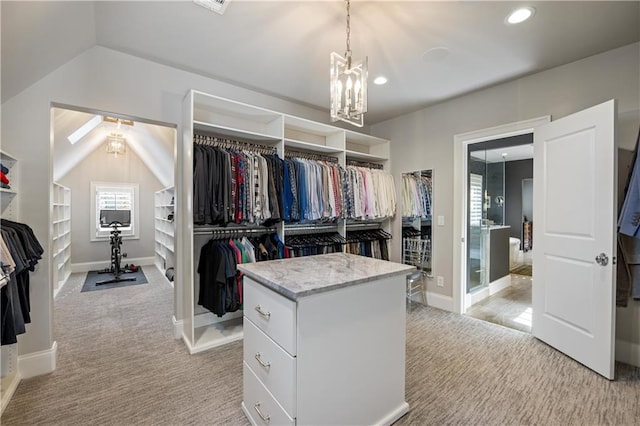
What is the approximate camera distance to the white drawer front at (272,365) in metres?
1.31

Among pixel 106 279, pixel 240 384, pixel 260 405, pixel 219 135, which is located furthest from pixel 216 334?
pixel 106 279

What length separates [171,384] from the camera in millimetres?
2070

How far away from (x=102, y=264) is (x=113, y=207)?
131cm

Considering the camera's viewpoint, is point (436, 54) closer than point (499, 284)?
Yes

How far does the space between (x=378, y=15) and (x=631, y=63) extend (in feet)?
7.25

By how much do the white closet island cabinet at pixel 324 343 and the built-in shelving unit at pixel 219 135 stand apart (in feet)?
3.81

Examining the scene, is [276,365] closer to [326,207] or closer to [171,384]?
[171,384]

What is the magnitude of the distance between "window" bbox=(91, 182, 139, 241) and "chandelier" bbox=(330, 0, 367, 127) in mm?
6184

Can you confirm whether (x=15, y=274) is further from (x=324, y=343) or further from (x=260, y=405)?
(x=324, y=343)

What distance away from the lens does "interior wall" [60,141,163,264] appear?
6.08 meters

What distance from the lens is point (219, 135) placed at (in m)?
2.99

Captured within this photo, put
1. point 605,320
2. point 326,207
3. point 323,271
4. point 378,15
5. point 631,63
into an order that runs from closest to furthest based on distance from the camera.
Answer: point 323,271, point 378,15, point 605,320, point 631,63, point 326,207

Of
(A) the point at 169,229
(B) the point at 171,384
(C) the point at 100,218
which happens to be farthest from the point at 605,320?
(C) the point at 100,218

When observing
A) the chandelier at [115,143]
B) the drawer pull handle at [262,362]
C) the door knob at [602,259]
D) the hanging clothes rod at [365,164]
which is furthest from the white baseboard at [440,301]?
the chandelier at [115,143]
